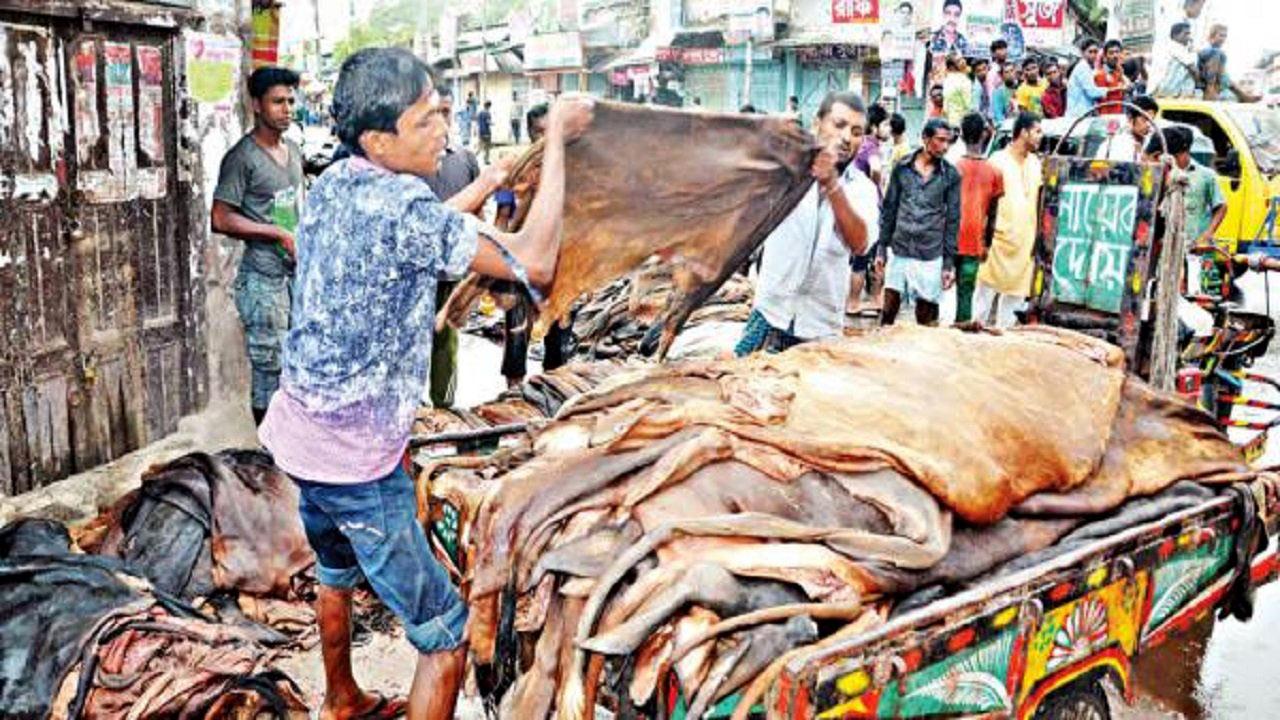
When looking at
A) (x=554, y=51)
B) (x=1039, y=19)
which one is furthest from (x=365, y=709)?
(x=554, y=51)

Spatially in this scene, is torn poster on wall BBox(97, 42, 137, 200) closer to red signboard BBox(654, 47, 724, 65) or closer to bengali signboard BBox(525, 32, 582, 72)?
red signboard BBox(654, 47, 724, 65)

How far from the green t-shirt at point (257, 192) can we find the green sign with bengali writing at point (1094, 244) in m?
3.76

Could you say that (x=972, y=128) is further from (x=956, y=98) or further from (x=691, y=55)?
(x=691, y=55)

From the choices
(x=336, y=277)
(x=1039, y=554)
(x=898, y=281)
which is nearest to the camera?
(x=336, y=277)

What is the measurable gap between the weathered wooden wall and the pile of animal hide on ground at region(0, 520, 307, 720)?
172cm

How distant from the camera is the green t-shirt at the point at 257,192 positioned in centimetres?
545

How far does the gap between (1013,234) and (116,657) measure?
6.98m

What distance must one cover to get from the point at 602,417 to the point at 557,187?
768 mm

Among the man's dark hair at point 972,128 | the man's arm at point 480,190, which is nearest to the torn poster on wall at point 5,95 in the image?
the man's arm at point 480,190

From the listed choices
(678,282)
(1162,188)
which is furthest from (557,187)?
(1162,188)

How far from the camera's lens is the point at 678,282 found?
13.9ft

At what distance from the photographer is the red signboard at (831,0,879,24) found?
22.6 metres

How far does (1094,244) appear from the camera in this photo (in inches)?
203

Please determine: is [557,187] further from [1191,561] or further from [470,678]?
[1191,561]
